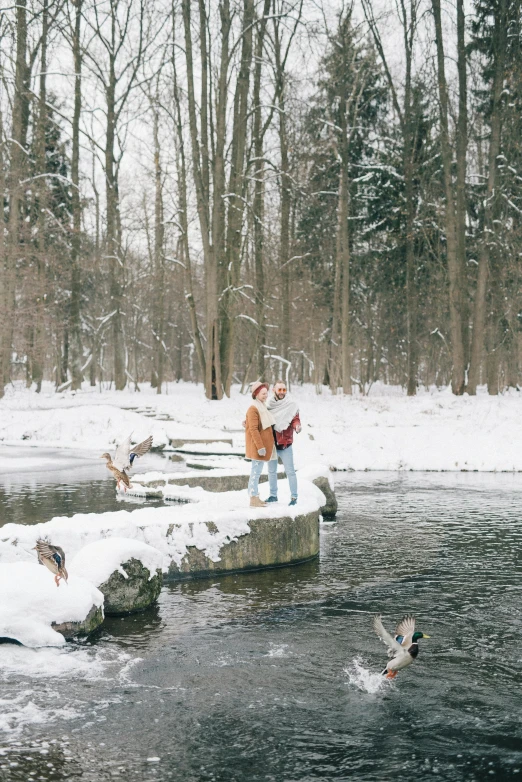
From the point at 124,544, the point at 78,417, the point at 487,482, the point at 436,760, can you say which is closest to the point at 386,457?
the point at 487,482

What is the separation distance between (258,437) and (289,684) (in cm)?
474

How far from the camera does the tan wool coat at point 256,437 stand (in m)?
10.2

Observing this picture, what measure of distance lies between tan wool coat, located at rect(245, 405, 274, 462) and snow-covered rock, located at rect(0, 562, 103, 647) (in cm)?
355

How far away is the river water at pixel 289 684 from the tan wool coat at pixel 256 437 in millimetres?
1587

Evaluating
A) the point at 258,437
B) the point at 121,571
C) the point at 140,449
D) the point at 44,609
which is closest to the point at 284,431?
the point at 258,437

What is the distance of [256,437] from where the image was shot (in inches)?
406

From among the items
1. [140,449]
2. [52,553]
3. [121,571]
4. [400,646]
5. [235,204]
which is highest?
[235,204]

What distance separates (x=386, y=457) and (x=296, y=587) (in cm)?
1113

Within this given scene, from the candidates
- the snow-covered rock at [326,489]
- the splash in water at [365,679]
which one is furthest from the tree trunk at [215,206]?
the splash in water at [365,679]

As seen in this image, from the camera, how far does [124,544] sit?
7887 millimetres

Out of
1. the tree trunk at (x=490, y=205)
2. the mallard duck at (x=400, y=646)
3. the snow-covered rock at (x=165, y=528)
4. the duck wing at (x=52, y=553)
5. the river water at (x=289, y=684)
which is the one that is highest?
the tree trunk at (x=490, y=205)

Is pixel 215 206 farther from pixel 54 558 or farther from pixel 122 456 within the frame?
pixel 54 558

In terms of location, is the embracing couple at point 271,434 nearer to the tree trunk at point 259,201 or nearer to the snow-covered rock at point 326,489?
the snow-covered rock at point 326,489

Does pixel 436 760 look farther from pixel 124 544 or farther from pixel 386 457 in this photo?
pixel 386 457
